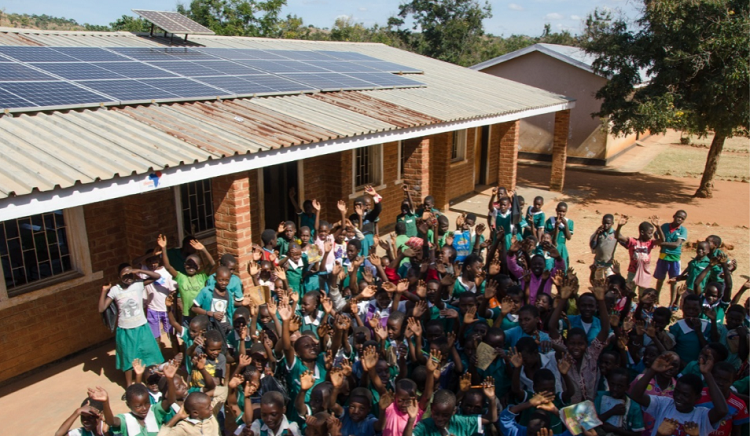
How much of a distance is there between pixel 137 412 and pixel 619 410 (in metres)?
3.00

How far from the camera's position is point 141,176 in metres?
4.79

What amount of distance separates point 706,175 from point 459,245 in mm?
10697

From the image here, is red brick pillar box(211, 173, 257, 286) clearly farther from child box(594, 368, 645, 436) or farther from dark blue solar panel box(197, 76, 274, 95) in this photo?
child box(594, 368, 645, 436)

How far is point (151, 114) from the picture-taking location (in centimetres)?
623

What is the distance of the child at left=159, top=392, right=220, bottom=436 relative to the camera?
11.6ft

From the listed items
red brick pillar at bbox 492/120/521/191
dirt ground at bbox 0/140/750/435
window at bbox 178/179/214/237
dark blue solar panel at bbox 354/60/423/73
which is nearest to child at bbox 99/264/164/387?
dirt ground at bbox 0/140/750/435

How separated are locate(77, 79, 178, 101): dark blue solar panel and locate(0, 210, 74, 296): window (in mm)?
1425

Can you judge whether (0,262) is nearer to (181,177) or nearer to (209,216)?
(181,177)

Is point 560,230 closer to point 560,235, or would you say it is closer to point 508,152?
point 560,235

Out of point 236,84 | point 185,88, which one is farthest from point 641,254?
point 185,88

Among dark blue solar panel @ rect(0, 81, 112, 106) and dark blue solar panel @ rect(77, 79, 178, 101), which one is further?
dark blue solar panel @ rect(77, 79, 178, 101)

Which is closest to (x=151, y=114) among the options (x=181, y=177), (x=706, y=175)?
(x=181, y=177)

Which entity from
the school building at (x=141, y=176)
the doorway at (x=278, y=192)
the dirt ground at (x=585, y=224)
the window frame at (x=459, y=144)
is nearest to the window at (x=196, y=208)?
the school building at (x=141, y=176)

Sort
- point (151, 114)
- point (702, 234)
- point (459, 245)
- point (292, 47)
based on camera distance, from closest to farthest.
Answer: point (151, 114)
point (459, 245)
point (702, 234)
point (292, 47)
